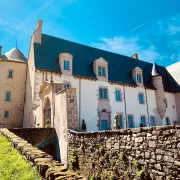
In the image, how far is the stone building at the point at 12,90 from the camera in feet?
64.2

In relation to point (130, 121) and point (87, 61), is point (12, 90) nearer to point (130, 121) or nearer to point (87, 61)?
point (87, 61)

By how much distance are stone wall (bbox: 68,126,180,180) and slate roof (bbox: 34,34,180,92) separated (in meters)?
11.3

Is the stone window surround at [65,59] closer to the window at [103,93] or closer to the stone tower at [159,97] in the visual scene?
the window at [103,93]

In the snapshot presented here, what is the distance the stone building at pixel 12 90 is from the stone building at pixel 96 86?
1355 millimetres

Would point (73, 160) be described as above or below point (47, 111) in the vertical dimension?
below

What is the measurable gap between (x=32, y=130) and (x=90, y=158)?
14.5 feet

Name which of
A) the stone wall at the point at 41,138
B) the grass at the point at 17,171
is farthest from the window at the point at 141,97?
the grass at the point at 17,171

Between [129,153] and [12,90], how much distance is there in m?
17.9

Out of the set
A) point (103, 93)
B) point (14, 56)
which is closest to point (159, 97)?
point (103, 93)

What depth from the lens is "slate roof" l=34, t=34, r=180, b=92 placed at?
18.8 meters

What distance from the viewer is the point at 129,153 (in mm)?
5730

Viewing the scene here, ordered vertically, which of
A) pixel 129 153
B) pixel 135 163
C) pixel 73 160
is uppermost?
pixel 129 153

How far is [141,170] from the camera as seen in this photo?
5.20 metres

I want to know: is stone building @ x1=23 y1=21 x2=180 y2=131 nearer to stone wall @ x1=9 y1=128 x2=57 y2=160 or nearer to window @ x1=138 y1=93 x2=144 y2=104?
window @ x1=138 y1=93 x2=144 y2=104
